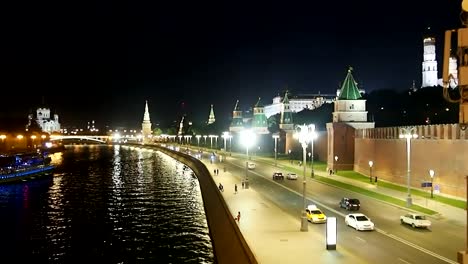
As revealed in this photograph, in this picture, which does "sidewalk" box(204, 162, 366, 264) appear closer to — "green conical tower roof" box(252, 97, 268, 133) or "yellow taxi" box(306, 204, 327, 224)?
"yellow taxi" box(306, 204, 327, 224)

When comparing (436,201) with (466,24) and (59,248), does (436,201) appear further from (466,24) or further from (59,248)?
(466,24)

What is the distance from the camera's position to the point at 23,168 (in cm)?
8231

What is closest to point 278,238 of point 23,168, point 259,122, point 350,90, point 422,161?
point 422,161

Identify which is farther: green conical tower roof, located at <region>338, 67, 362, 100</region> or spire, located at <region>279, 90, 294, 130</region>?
spire, located at <region>279, 90, 294, 130</region>

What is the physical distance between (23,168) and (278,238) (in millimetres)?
65984

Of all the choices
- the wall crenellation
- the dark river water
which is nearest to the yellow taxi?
the dark river water

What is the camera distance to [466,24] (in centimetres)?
959

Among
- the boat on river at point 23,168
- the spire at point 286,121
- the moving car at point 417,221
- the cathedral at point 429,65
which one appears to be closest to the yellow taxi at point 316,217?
the moving car at point 417,221

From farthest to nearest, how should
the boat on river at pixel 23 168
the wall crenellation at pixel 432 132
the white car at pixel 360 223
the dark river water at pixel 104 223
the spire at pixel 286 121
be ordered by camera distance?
the spire at pixel 286 121, the boat on river at pixel 23 168, the wall crenellation at pixel 432 132, the dark river water at pixel 104 223, the white car at pixel 360 223

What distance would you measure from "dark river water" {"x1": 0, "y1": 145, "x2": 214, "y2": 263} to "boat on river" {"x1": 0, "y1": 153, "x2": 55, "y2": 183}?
125 inches

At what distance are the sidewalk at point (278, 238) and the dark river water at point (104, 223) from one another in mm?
3310

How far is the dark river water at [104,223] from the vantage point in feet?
105

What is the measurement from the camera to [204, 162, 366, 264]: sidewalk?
22484 mm

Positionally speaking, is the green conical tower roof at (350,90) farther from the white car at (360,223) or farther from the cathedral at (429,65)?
the cathedral at (429,65)
